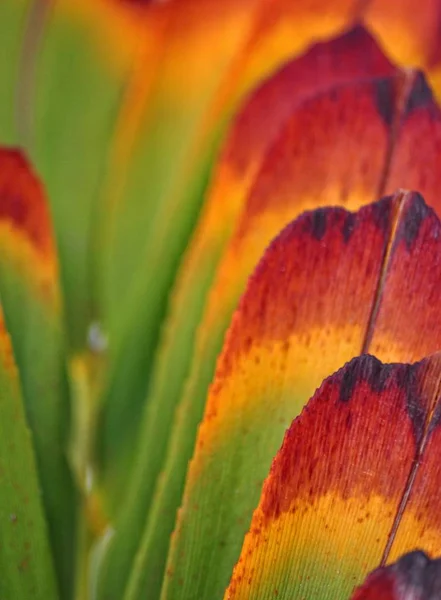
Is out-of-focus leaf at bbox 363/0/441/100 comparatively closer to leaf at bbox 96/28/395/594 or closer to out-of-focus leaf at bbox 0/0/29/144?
leaf at bbox 96/28/395/594

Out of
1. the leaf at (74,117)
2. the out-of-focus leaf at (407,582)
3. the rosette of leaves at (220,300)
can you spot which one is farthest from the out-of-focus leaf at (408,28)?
the out-of-focus leaf at (407,582)

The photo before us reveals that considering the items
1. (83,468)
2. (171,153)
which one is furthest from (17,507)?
(171,153)

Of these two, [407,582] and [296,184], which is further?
[296,184]

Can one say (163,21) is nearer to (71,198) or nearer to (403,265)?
(71,198)

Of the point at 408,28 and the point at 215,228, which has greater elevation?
the point at 408,28

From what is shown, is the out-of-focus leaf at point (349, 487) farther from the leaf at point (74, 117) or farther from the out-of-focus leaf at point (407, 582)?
the leaf at point (74, 117)

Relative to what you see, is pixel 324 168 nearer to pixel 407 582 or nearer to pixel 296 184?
pixel 296 184
